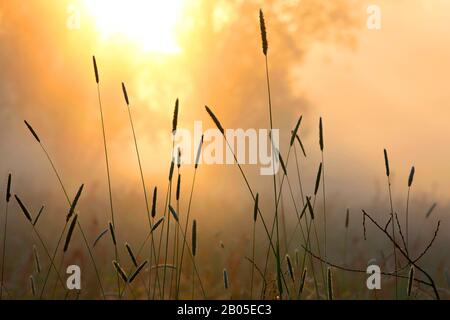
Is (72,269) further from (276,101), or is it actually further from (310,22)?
(276,101)

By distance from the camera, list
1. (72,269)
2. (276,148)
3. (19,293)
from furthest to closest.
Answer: (19,293) → (72,269) → (276,148)

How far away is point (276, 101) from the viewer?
1519cm

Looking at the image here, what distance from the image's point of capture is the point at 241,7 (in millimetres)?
14078

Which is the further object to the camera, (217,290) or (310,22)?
(310,22)

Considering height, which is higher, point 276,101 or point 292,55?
point 292,55

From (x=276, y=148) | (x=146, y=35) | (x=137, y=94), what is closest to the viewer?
(x=276, y=148)

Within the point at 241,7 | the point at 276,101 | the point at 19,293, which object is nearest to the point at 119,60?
the point at 241,7

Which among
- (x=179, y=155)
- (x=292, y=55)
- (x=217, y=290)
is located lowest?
(x=217, y=290)
